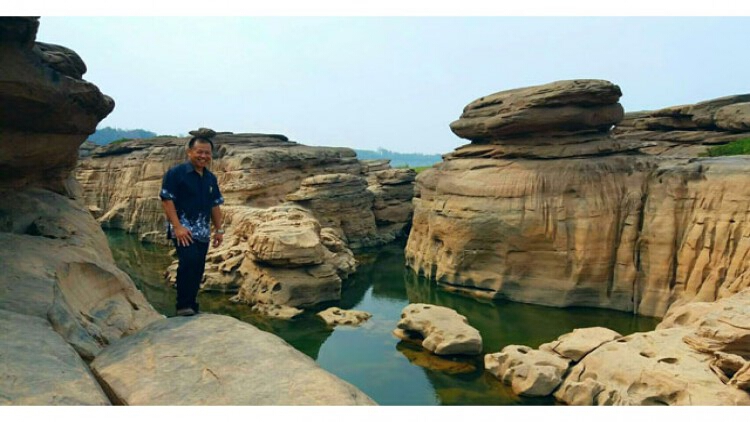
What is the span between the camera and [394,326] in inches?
473

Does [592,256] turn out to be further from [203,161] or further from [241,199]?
[241,199]

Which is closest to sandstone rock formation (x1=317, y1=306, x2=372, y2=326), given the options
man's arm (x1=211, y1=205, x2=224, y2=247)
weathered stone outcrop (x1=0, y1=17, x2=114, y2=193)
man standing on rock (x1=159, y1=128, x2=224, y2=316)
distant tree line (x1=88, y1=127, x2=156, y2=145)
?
weathered stone outcrop (x1=0, y1=17, x2=114, y2=193)

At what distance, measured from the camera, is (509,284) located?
46.2 ft

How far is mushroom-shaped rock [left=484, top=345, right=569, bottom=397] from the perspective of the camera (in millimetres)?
7887

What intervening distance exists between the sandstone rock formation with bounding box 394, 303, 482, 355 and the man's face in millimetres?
6319

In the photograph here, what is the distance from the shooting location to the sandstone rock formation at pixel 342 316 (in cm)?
1210

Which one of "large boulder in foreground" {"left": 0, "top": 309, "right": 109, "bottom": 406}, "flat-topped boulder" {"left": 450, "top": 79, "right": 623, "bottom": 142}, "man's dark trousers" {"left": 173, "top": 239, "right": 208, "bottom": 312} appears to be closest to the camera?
"large boulder in foreground" {"left": 0, "top": 309, "right": 109, "bottom": 406}

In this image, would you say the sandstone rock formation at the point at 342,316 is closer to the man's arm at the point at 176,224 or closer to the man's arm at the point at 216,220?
the man's arm at the point at 216,220

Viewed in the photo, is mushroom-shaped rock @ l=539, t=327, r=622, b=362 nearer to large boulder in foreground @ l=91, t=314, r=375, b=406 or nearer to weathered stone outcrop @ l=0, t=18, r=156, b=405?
large boulder in foreground @ l=91, t=314, r=375, b=406

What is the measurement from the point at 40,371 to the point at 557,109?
1322 centimetres

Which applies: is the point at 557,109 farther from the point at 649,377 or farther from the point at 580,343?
the point at 649,377

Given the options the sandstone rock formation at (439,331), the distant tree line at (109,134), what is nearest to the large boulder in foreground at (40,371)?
the sandstone rock formation at (439,331)

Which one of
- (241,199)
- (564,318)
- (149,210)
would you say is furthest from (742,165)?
(149,210)

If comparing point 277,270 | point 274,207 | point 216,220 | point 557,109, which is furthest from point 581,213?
point 216,220
